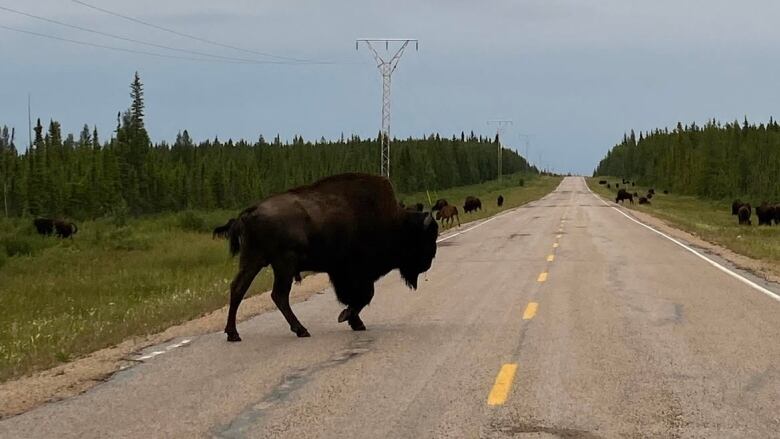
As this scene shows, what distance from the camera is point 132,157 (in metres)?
94.2

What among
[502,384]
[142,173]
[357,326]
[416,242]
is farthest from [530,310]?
[142,173]

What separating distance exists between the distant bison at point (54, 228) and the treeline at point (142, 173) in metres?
12.7

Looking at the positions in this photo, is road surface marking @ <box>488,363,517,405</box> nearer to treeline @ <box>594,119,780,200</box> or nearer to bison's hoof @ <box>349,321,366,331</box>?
bison's hoof @ <box>349,321,366,331</box>

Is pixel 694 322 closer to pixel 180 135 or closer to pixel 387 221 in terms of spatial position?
pixel 387 221

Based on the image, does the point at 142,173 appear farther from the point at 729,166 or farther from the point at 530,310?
the point at 530,310

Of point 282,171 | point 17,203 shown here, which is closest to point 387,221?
point 17,203

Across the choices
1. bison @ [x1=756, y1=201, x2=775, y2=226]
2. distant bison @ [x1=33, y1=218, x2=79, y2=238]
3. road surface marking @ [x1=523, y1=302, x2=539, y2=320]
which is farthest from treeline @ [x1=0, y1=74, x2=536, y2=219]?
road surface marking @ [x1=523, y1=302, x2=539, y2=320]

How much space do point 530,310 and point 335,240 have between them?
3.50m

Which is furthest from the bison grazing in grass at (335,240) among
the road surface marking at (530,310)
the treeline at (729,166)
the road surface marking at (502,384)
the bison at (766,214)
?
the treeline at (729,166)

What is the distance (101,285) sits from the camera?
82.2ft

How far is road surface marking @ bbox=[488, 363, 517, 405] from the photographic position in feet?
23.1

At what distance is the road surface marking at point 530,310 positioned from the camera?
12186 mm

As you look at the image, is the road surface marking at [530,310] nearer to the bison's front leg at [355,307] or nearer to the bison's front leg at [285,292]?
the bison's front leg at [355,307]

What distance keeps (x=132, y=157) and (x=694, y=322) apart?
88787 mm
